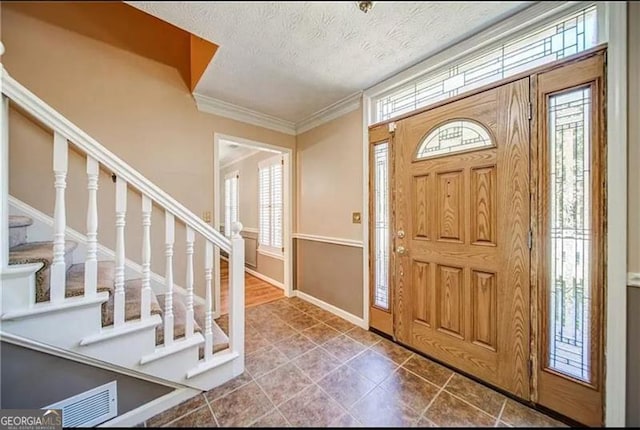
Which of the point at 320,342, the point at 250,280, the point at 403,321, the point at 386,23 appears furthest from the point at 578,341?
the point at 250,280

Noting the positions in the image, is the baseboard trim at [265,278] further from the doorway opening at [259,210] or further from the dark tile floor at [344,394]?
the dark tile floor at [344,394]

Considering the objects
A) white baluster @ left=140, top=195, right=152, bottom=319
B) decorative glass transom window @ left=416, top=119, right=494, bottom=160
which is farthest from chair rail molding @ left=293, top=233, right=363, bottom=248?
white baluster @ left=140, top=195, right=152, bottom=319

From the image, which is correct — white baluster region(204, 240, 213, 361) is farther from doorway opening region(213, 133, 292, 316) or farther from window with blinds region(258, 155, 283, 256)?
window with blinds region(258, 155, 283, 256)

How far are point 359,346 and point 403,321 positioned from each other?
1.43 ft

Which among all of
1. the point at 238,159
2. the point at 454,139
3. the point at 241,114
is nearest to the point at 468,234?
the point at 454,139

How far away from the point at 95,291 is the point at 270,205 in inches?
109

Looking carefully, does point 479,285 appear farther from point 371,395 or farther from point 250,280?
point 250,280

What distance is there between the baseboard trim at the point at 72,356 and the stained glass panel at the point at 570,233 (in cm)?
226

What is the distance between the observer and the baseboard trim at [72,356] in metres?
1.09

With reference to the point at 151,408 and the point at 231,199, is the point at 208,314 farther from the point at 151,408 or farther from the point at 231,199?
the point at 231,199

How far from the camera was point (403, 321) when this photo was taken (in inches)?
80.7

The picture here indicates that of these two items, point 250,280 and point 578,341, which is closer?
point 578,341

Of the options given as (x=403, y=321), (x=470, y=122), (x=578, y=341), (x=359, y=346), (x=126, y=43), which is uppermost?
(x=126, y=43)

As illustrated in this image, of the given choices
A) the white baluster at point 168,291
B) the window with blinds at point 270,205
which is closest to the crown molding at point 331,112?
the window with blinds at point 270,205
